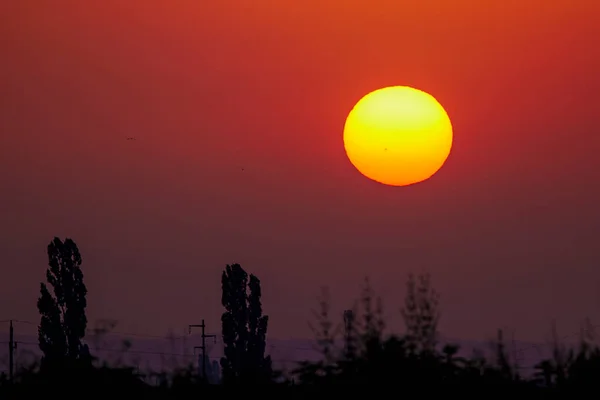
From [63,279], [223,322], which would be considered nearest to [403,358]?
[63,279]

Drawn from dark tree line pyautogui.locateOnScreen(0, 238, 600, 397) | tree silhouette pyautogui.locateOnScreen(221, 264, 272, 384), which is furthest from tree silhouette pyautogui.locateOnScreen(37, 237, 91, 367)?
dark tree line pyautogui.locateOnScreen(0, 238, 600, 397)

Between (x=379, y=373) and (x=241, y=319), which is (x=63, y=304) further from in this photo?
(x=379, y=373)

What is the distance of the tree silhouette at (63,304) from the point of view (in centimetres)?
8494

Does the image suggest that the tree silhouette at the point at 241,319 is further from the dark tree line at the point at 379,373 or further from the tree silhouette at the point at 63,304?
the dark tree line at the point at 379,373

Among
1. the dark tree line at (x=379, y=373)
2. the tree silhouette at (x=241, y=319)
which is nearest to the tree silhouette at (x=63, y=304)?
the tree silhouette at (x=241, y=319)

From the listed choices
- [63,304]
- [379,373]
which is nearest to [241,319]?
[63,304]

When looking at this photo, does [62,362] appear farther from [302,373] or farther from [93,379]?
[302,373]

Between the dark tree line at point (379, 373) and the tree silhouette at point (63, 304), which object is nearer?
the dark tree line at point (379, 373)

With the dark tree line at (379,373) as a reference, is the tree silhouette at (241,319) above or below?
above

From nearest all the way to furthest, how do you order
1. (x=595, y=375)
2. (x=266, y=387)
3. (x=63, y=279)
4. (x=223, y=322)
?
(x=595, y=375) → (x=266, y=387) → (x=63, y=279) → (x=223, y=322)

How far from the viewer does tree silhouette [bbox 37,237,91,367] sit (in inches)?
3344

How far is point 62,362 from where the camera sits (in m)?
18.0

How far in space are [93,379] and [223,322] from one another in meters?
83.1

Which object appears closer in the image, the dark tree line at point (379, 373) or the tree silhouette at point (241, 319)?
the dark tree line at point (379, 373)
